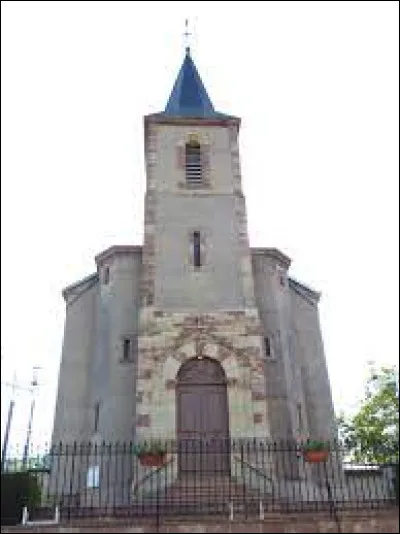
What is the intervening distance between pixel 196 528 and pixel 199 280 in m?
10.2

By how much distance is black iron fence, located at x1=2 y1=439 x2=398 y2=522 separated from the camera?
1487cm

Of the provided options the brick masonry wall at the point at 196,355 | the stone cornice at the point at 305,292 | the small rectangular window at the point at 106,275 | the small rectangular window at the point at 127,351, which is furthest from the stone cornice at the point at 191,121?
the small rectangular window at the point at 127,351

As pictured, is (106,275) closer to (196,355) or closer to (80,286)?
(80,286)

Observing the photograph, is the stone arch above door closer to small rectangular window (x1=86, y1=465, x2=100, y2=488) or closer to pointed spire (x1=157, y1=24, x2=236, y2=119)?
small rectangular window (x1=86, y1=465, x2=100, y2=488)

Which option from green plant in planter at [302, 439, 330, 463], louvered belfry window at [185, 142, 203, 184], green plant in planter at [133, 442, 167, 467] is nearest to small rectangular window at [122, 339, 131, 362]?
green plant in planter at [133, 442, 167, 467]

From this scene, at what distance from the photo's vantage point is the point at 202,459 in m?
17.4

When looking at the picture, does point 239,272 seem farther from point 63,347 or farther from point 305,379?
point 63,347

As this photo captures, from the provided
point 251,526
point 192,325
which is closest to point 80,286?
point 192,325

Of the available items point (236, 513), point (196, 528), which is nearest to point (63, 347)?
point (236, 513)

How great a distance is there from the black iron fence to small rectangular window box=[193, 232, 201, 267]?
6306 mm

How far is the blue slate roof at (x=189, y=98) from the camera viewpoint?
84.5ft

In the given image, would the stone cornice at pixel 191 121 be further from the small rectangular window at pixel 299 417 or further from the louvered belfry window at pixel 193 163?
the small rectangular window at pixel 299 417

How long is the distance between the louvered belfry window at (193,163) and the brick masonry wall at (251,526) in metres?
14.3

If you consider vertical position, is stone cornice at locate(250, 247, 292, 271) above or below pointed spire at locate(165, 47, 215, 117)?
below
